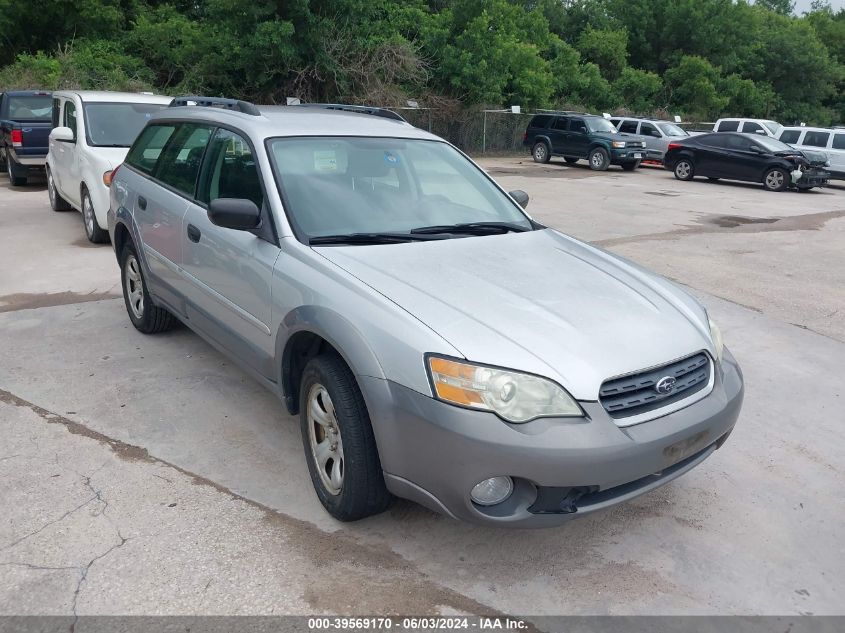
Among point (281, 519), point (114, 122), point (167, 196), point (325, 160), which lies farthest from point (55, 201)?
point (281, 519)

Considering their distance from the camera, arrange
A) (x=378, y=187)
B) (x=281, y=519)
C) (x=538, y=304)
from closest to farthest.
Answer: (x=538, y=304) < (x=281, y=519) < (x=378, y=187)

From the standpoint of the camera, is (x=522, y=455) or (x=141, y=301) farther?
(x=141, y=301)

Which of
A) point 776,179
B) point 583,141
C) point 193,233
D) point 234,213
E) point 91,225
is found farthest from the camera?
point 583,141

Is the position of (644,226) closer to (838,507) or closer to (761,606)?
(838,507)

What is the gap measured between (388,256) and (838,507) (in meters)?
2.49

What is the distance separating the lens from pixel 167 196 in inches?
189

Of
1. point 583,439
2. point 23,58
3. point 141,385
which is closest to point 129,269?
point 141,385

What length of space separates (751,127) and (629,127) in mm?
3848

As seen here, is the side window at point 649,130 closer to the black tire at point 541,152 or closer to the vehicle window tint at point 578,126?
the vehicle window tint at point 578,126

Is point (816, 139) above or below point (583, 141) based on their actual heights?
above

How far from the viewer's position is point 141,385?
475 centimetres

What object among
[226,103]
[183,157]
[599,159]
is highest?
[226,103]

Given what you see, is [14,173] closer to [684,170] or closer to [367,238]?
[367,238]

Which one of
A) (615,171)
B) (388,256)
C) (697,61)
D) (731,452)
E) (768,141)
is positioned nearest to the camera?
(388,256)
